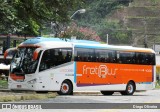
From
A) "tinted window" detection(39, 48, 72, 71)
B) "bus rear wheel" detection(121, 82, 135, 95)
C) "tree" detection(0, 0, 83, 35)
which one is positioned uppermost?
"tree" detection(0, 0, 83, 35)

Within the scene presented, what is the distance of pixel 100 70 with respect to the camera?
30000 millimetres

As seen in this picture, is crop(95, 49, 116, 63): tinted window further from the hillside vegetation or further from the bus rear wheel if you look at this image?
the hillside vegetation

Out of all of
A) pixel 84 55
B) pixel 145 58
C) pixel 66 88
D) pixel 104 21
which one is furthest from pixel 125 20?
pixel 66 88

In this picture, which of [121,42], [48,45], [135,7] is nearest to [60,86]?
[48,45]

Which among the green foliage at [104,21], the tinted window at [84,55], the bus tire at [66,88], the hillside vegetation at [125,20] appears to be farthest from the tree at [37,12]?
the hillside vegetation at [125,20]

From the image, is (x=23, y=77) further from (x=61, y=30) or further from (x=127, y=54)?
(x=127, y=54)

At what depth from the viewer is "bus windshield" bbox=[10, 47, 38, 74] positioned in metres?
26.8

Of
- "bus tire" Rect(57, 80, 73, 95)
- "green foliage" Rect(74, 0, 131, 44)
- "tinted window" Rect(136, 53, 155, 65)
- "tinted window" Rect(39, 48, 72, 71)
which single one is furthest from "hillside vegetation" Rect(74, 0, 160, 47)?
"tinted window" Rect(39, 48, 72, 71)

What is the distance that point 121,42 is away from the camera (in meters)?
84.8

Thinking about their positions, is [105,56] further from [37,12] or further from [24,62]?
[37,12]

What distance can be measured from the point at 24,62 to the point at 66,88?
9.19 ft

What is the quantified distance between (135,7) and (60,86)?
6591 cm

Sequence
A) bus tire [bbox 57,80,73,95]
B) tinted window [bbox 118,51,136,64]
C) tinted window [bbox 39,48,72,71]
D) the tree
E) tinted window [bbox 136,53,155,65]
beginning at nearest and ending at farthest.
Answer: the tree, tinted window [bbox 39,48,72,71], bus tire [bbox 57,80,73,95], tinted window [bbox 118,51,136,64], tinted window [bbox 136,53,155,65]

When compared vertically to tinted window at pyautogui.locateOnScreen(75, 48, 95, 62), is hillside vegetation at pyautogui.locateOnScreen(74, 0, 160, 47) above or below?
above
